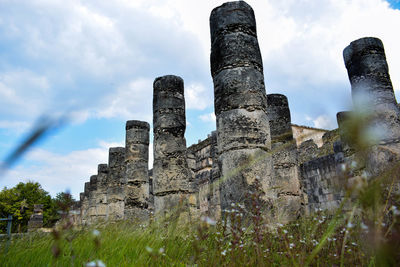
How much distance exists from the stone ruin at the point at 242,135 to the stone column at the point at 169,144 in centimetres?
3

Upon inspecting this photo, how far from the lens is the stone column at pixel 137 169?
498 inches

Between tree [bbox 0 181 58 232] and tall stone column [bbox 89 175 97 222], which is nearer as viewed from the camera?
tree [bbox 0 181 58 232]

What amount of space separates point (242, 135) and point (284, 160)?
14.3ft

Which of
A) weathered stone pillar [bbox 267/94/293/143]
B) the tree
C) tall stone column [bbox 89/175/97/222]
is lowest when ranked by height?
the tree

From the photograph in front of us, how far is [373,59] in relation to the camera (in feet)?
28.2

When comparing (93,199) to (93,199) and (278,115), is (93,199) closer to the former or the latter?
(93,199)

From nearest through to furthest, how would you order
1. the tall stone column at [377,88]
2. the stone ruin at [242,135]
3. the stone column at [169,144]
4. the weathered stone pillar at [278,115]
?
the stone ruin at [242,135], the tall stone column at [377,88], the stone column at [169,144], the weathered stone pillar at [278,115]

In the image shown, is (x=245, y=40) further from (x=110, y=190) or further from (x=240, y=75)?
(x=110, y=190)

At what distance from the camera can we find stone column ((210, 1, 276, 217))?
232 inches

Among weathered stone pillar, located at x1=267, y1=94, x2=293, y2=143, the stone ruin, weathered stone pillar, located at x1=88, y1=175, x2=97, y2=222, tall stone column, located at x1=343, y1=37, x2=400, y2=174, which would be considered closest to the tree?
the stone ruin

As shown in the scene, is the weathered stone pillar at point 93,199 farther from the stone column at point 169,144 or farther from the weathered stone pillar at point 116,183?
the stone column at point 169,144

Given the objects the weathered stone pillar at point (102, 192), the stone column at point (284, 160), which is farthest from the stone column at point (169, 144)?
the weathered stone pillar at point (102, 192)

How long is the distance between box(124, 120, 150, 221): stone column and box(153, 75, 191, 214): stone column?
2691 millimetres

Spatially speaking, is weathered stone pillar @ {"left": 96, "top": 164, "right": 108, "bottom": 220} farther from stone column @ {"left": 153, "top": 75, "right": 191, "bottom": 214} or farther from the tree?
stone column @ {"left": 153, "top": 75, "right": 191, "bottom": 214}
